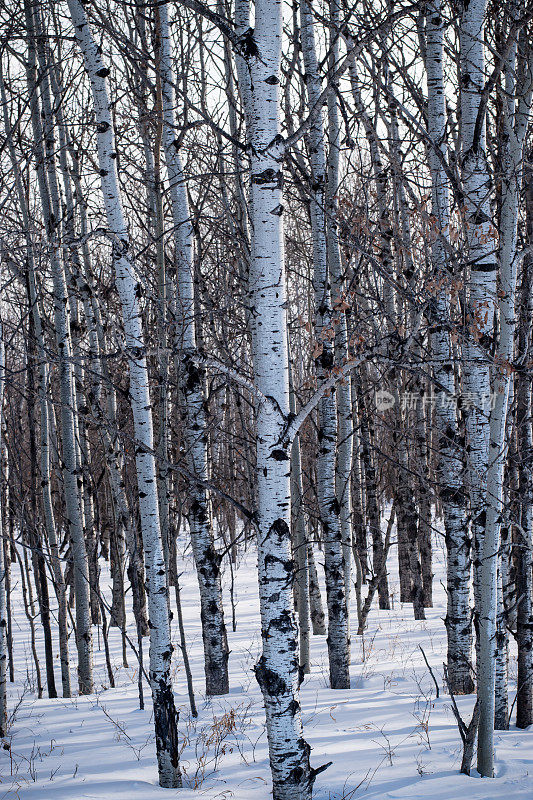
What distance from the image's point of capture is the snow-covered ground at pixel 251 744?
13.8 ft

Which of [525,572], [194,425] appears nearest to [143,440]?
[194,425]

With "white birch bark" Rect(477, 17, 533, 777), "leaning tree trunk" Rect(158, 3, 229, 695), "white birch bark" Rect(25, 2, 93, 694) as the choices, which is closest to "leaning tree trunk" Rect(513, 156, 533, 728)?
"white birch bark" Rect(477, 17, 533, 777)

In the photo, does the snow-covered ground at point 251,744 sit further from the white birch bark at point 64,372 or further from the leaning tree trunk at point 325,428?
the white birch bark at point 64,372

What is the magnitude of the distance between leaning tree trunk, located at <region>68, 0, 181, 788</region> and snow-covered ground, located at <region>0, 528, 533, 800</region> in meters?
0.39

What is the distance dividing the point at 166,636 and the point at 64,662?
11.8ft

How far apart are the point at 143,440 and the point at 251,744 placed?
263 cm

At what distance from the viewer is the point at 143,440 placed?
14.1 feet

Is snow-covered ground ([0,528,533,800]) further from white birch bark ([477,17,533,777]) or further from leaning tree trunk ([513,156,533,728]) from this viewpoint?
white birch bark ([477,17,533,777])

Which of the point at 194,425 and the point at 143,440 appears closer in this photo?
the point at 143,440

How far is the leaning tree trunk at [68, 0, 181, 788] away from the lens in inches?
166

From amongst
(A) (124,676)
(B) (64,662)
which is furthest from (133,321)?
(A) (124,676)

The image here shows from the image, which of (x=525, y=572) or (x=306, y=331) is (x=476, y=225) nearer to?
(x=306, y=331)

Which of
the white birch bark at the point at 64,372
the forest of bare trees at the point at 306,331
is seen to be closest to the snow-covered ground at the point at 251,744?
the forest of bare trees at the point at 306,331

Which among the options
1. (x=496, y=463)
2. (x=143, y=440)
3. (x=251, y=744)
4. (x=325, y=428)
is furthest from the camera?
(x=325, y=428)
